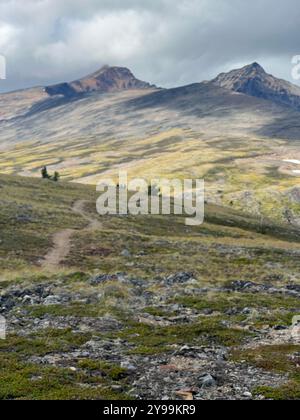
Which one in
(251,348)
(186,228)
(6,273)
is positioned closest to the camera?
(251,348)

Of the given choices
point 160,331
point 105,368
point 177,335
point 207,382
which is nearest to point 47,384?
point 105,368

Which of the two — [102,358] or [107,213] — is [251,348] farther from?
[107,213]

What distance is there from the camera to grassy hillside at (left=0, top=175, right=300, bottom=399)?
22.1 m

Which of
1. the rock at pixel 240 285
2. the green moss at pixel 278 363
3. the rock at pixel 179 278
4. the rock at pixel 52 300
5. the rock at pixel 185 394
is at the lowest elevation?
the rock at pixel 240 285

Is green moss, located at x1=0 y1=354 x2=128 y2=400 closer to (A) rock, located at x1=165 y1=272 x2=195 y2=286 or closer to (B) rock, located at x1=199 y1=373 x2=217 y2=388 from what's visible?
(B) rock, located at x1=199 y1=373 x2=217 y2=388

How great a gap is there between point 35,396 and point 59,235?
169 ft

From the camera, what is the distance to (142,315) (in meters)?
35.5

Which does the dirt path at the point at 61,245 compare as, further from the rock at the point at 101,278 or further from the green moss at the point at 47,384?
the green moss at the point at 47,384

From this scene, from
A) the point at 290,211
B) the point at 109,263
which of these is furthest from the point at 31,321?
the point at 290,211

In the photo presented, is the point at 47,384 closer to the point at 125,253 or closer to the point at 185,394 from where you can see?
the point at 185,394

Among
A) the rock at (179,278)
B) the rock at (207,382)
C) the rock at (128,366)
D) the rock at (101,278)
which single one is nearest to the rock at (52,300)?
the rock at (101,278)

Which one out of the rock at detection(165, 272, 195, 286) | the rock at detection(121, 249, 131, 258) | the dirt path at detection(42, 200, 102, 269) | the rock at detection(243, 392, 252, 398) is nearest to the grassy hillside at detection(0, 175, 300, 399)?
the rock at detection(243, 392, 252, 398)

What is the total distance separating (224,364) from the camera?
2464 cm

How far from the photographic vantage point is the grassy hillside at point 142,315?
22109 mm
